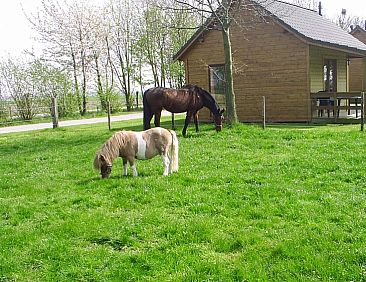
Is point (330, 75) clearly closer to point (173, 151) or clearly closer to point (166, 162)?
point (173, 151)

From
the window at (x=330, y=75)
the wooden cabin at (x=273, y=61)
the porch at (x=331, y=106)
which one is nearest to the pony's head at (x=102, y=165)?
the porch at (x=331, y=106)

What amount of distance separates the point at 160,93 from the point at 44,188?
6673 millimetres

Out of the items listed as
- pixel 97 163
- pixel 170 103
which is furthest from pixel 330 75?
pixel 97 163

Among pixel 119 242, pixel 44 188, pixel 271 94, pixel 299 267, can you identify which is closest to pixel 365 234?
pixel 299 267

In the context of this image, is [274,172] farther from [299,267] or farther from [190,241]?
[299,267]

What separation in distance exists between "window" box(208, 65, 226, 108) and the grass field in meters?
9.41

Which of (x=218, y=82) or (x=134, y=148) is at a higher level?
(x=218, y=82)

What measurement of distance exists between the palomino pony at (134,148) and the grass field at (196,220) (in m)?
0.31

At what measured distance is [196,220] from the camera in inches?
206

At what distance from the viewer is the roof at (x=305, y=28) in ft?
51.0

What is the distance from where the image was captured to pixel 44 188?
746 centimetres

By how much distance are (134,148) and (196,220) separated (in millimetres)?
2619

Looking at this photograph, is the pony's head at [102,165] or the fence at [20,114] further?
the fence at [20,114]

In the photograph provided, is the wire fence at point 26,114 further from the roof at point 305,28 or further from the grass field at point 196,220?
the grass field at point 196,220
